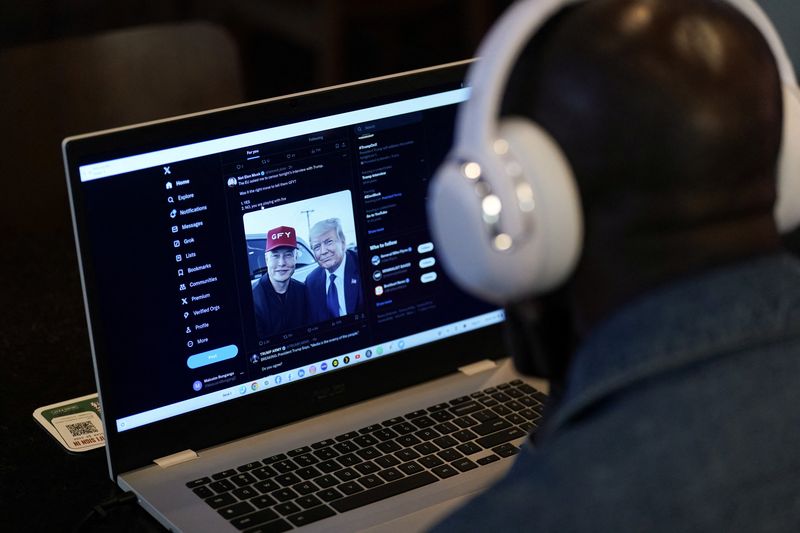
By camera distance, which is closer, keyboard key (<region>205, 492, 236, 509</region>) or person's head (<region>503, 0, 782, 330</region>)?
person's head (<region>503, 0, 782, 330</region>)

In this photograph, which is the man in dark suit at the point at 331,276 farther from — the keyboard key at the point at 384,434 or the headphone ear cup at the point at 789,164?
the headphone ear cup at the point at 789,164

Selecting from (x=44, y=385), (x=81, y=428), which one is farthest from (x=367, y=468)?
(x=44, y=385)

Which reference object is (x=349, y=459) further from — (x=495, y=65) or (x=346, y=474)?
(x=495, y=65)

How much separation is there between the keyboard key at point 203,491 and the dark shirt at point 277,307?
17 centimetres

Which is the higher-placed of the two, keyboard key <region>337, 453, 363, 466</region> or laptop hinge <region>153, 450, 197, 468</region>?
laptop hinge <region>153, 450, 197, 468</region>

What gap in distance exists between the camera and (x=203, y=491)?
115cm

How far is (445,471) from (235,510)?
21 cm

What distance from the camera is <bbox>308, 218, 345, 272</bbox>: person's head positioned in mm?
1237

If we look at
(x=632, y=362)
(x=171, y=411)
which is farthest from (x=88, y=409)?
(x=632, y=362)

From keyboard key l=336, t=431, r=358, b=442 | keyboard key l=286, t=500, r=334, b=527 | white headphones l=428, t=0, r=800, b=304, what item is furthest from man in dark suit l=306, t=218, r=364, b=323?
white headphones l=428, t=0, r=800, b=304

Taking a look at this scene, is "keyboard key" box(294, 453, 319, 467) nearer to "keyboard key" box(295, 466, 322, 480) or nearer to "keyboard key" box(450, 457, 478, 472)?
"keyboard key" box(295, 466, 322, 480)

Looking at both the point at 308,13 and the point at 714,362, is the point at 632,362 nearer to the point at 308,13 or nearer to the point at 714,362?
the point at 714,362

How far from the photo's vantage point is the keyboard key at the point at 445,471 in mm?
1165

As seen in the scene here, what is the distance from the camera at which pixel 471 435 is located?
1.23 metres
